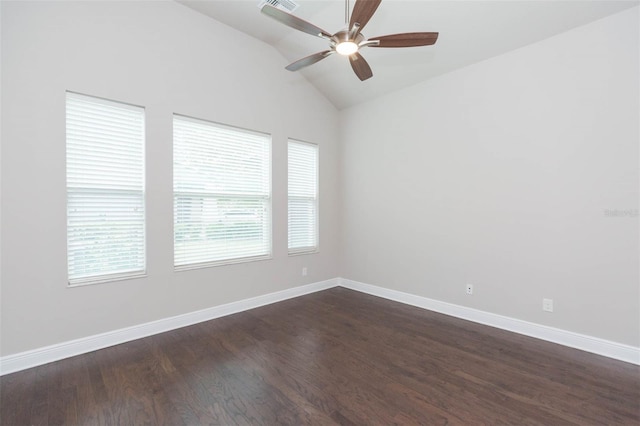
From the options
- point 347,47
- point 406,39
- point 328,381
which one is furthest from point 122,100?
point 328,381

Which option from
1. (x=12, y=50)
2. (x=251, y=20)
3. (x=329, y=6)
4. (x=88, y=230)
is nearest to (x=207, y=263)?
(x=88, y=230)

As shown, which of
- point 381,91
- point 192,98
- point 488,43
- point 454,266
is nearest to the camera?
point 488,43

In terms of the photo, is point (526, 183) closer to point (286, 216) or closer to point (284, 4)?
point (286, 216)

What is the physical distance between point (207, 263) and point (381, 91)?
3.46 meters

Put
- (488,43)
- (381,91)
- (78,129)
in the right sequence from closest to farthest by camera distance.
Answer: (78,129) < (488,43) < (381,91)

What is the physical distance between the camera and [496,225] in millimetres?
3262

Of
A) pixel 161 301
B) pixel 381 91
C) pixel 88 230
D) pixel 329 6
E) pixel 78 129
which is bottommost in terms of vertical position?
pixel 161 301

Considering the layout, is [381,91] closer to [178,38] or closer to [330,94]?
[330,94]

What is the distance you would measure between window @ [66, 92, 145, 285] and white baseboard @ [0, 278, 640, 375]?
59cm

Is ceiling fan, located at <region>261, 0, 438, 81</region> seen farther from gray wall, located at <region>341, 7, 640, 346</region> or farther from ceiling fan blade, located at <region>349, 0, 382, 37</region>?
Result: gray wall, located at <region>341, 7, 640, 346</region>

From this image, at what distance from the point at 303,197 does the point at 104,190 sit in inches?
103

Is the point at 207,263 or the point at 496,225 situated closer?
the point at 496,225

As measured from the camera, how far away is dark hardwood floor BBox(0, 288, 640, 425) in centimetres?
185

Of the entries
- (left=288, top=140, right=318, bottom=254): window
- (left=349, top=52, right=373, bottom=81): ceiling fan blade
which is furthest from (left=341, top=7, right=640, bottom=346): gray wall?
(left=349, top=52, right=373, bottom=81): ceiling fan blade
